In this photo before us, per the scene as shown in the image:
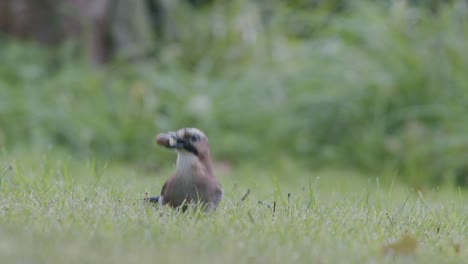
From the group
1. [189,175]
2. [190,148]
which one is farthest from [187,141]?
[189,175]

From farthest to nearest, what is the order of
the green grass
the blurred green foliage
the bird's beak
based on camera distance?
the blurred green foliage → the bird's beak → the green grass

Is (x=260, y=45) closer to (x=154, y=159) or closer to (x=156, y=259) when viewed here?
(x=154, y=159)

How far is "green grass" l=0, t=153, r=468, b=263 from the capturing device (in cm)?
300

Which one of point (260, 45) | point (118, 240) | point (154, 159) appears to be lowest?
point (154, 159)

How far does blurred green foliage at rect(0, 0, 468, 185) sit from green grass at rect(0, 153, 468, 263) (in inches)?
152

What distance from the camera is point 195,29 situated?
36.7 ft

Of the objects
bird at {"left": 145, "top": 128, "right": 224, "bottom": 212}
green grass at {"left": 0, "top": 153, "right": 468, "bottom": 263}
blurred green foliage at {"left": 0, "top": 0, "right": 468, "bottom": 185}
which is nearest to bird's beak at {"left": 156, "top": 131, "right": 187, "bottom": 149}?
bird at {"left": 145, "top": 128, "right": 224, "bottom": 212}

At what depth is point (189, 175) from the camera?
3893 millimetres

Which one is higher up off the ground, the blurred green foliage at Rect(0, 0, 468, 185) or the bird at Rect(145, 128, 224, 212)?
the bird at Rect(145, 128, 224, 212)

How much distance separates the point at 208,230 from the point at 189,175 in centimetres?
45

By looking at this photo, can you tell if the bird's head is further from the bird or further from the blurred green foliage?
the blurred green foliage

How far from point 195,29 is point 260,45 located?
2.92ft

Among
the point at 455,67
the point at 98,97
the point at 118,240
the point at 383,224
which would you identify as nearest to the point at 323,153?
the point at 455,67

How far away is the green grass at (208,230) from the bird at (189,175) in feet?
0.29
